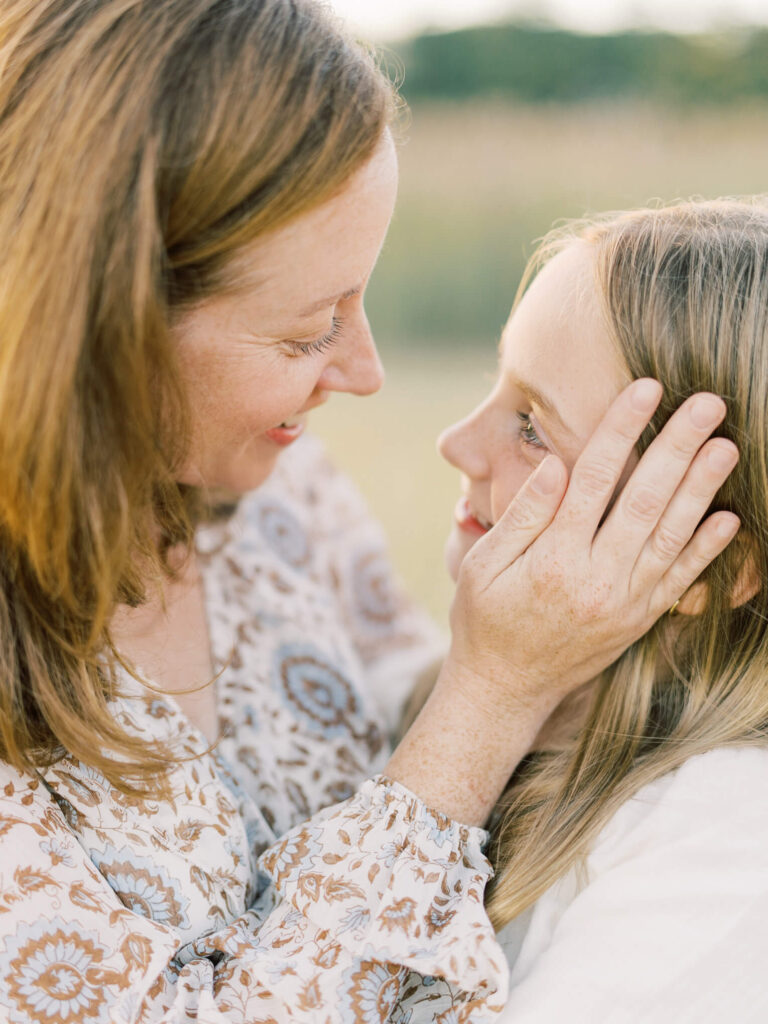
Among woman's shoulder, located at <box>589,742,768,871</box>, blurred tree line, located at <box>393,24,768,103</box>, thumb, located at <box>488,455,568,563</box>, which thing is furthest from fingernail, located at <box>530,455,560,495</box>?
blurred tree line, located at <box>393,24,768,103</box>

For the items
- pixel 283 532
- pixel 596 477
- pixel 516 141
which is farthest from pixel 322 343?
pixel 516 141

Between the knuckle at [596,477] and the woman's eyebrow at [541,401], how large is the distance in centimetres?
14

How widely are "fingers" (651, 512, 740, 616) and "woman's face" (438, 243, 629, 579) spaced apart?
235 mm

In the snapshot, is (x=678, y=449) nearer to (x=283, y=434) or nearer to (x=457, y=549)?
(x=457, y=549)

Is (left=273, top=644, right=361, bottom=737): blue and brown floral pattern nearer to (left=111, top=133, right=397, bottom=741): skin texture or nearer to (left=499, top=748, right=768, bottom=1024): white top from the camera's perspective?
(left=111, top=133, right=397, bottom=741): skin texture

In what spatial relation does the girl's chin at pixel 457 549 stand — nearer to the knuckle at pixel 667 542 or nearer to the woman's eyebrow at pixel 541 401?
the woman's eyebrow at pixel 541 401

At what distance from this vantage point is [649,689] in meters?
1.65

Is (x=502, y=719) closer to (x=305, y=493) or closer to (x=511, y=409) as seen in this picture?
(x=511, y=409)

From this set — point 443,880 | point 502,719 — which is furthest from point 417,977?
point 502,719

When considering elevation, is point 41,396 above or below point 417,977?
above

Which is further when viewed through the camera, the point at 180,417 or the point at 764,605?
the point at 764,605

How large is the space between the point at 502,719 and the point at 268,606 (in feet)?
2.16

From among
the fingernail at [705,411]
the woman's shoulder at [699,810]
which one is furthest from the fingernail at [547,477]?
the woman's shoulder at [699,810]

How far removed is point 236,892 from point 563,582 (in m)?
0.70
